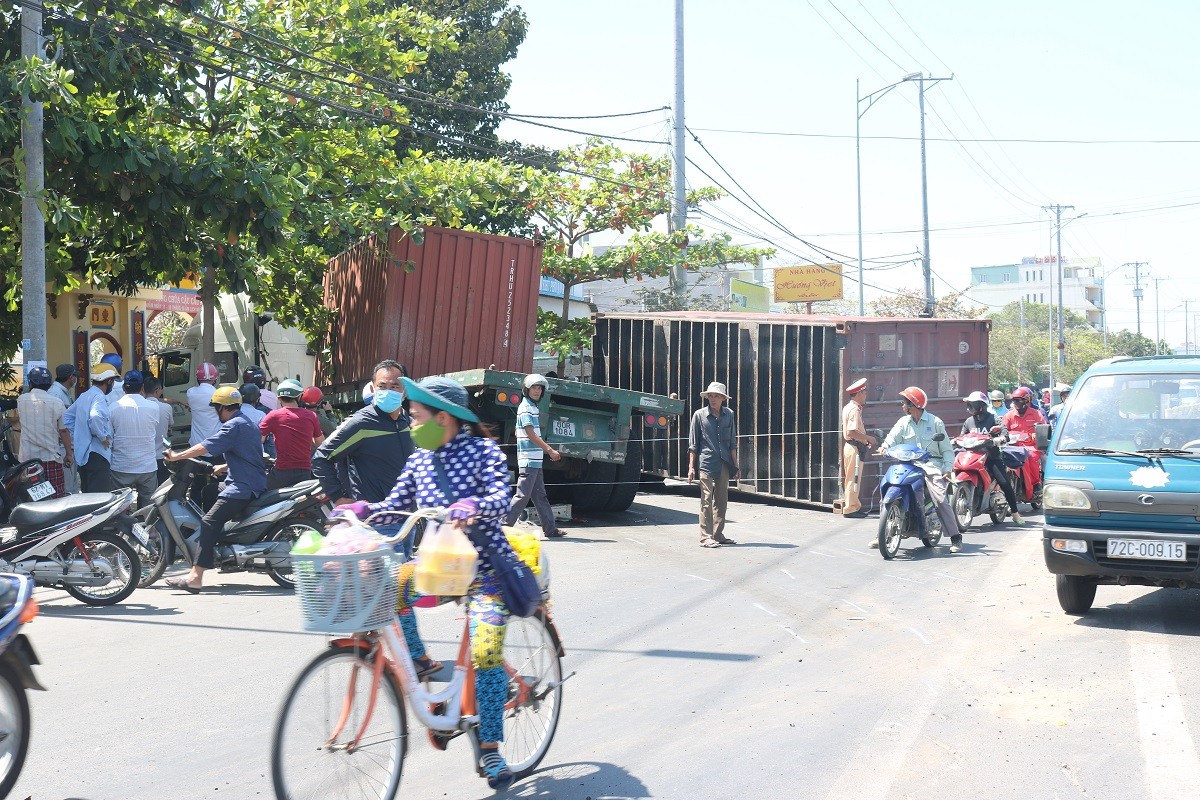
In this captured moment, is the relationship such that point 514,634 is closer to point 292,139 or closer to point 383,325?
point 383,325

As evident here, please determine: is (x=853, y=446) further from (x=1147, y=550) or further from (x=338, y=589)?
(x=338, y=589)

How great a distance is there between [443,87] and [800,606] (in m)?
24.7

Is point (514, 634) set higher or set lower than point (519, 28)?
lower

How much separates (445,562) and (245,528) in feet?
18.0

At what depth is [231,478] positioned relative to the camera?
8.98 metres

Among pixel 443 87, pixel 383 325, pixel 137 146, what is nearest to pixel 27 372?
pixel 137 146

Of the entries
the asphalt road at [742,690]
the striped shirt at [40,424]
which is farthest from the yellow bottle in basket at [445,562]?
the striped shirt at [40,424]

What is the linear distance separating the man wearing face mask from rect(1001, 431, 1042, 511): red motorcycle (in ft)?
28.7

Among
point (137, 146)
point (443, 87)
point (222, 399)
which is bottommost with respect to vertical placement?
point (222, 399)

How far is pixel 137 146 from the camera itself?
12.2m

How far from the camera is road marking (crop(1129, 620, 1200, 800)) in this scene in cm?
458

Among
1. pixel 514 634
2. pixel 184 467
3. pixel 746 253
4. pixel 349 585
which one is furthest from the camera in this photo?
pixel 746 253

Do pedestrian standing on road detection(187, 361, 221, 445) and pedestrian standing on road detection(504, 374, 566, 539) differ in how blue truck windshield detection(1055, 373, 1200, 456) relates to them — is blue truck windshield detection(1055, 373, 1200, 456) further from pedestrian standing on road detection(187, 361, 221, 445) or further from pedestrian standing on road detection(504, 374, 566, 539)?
pedestrian standing on road detection(187, 361, 221, 445)

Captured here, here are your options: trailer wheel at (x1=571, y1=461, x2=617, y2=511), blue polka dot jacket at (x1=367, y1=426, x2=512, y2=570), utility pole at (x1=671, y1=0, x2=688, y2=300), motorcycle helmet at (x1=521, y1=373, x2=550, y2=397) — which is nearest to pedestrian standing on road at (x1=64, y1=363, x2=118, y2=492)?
motorcycle helmet at (x1=521, y1=373, x2=550, y2=397)
